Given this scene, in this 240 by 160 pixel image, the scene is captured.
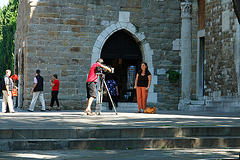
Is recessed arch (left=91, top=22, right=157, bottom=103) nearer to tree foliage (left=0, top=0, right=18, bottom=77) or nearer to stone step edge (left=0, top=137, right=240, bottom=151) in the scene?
stone step edge (left=0, top=137, right=240, bottom=151)

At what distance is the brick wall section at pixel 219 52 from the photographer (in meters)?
15.0

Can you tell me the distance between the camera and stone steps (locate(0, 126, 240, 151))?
737 cm

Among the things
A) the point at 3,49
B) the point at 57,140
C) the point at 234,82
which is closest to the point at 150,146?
the point at 57,140

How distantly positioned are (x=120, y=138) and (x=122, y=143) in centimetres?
25

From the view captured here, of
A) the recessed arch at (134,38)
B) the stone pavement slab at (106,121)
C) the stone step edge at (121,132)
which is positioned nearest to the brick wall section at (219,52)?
the recessed arch at (134,38)

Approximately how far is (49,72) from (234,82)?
6.76m

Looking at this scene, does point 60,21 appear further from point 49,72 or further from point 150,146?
point 150,146

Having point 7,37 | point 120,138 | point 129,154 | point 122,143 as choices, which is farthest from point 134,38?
point 7,37

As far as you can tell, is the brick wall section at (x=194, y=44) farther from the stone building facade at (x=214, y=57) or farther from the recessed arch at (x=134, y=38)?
the recessed arch at (x=134, y=38)

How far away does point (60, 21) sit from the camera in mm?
17125

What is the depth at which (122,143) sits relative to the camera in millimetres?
7590

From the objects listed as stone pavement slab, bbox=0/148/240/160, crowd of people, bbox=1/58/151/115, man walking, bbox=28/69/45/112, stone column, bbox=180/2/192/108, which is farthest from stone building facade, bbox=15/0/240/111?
stone pavement slab, bbox=0/148/240/160

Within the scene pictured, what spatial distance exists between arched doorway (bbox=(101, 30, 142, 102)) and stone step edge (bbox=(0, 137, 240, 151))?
34.6 feet

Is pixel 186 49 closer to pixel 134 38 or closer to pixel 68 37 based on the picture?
pixel 134 38
